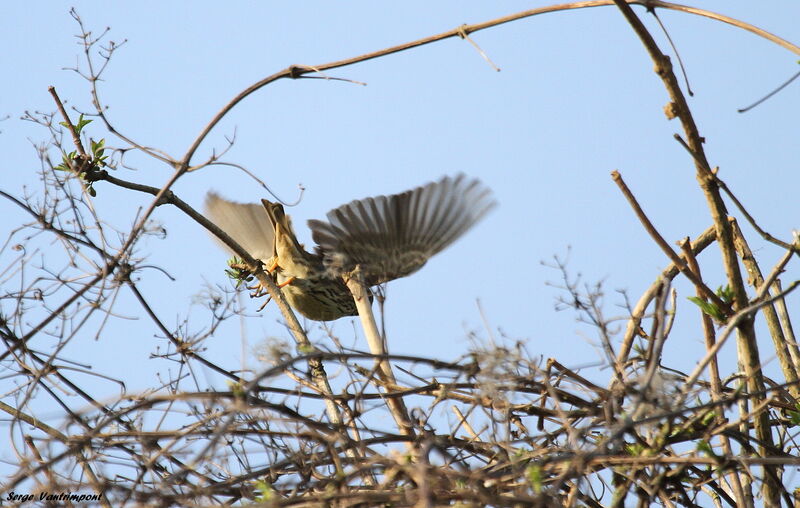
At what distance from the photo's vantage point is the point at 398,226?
4488 millimetres

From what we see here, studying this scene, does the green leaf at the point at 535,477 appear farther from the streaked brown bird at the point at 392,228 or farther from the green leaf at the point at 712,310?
the streaked brown bird at the point at 392,228

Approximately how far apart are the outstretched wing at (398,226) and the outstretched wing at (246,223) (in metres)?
0.90

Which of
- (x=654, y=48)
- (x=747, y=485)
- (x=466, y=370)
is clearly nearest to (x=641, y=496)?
(x=747, y=485)

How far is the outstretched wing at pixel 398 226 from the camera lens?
4.32 metres

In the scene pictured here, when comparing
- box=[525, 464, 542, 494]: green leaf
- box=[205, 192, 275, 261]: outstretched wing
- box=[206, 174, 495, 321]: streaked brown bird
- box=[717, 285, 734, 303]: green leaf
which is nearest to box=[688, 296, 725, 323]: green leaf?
box=[717, 285, 734, 303]: green leaf

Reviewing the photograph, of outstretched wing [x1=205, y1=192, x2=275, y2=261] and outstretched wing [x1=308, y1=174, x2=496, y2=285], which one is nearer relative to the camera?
outstretched wing [x1=308, y1=174, x2=496, y2=285]

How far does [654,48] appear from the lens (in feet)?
7.70

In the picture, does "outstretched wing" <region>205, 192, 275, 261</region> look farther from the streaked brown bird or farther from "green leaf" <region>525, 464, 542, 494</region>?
"green leaf" <region>525, 464, 542, 494</region>

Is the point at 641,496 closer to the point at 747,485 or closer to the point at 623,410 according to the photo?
the point at 623,410

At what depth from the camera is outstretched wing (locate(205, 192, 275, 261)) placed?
5328 millimetres

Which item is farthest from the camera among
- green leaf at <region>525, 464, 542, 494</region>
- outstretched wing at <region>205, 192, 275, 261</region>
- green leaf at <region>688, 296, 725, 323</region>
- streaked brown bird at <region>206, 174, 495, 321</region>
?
outstretched wing at <region>205, 192, 275, 261</region>

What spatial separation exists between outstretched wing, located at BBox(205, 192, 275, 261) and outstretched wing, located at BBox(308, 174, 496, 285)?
0.90 metres

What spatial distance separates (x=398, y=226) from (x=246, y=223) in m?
1.32

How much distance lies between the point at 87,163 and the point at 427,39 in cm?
138
